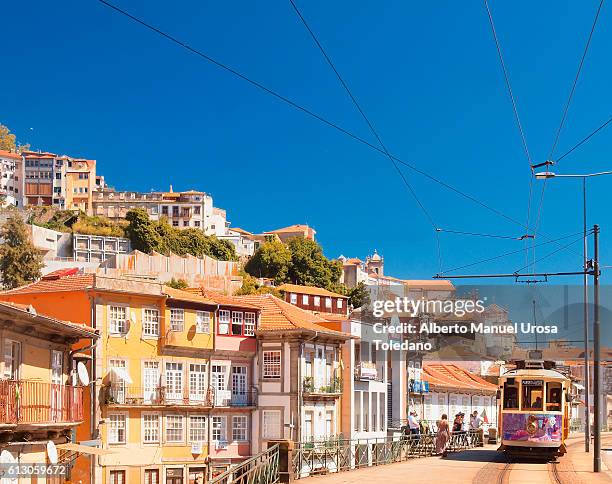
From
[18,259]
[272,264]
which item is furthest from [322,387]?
[272,264]

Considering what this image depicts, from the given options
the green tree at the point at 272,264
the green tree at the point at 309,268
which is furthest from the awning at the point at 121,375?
A: the green tree at the point at 309,268

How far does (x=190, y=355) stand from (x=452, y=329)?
163 feet

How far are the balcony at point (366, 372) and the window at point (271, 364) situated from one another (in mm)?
7127

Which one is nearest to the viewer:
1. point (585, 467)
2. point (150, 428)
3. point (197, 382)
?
point (585, 467)

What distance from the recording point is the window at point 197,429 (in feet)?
160

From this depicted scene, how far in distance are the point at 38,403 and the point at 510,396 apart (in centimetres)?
1667

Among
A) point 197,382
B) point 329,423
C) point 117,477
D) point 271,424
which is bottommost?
point 117,477

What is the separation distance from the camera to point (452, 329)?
9469 cm

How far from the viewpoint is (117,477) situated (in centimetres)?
4406

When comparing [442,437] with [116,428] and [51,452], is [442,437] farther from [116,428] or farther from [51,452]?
[116,428]

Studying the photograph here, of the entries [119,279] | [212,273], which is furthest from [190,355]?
[212,273]

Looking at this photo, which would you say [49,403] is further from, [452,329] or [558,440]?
[452,329]

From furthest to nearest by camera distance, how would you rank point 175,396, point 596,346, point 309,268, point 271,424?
point 309,268 < point 271,424 < point 175,396 < point 596,346

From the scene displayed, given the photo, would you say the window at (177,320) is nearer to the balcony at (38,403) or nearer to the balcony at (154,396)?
the balcony at (154,396)
